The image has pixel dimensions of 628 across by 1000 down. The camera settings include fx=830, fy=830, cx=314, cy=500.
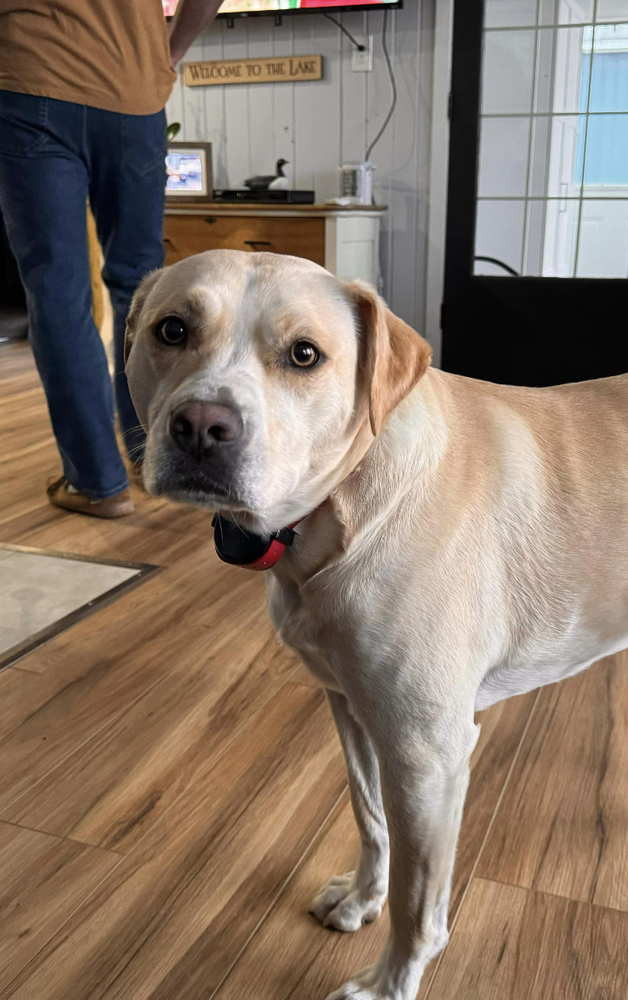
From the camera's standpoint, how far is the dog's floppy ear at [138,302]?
3.14ft

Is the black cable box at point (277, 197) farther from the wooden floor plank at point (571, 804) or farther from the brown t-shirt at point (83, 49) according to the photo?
the wooden floor plank at point (571, 804)

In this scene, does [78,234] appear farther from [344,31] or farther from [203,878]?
[344,31]

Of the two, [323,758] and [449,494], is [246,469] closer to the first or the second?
[449,494]

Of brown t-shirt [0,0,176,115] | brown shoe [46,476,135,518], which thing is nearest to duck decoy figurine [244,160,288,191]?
brown t-shirt [0,0,176,115]

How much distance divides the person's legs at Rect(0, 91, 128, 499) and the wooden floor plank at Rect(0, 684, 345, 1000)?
1.12m

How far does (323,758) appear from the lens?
4.42ft

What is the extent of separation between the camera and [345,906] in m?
1.05

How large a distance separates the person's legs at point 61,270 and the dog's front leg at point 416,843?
5.31ft

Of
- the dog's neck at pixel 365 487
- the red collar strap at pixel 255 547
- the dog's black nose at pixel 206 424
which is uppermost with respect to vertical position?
the dog's black nose at pixel 206 424

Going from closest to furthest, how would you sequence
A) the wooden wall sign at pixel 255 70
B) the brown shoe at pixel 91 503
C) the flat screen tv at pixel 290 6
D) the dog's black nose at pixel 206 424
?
the dog's black nose at pixel 206 424 < the brown shoe at pixel 91 503 < the flat screen tv at pixel 290 6 < the wooden wall sign at pixel 255 70

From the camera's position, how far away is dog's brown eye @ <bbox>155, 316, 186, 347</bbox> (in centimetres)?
85

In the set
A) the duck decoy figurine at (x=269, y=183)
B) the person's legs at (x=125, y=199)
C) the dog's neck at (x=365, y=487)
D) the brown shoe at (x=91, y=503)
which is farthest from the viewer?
the duck decoy figurine at (x=269, y=183)

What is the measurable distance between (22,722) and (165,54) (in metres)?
1.70

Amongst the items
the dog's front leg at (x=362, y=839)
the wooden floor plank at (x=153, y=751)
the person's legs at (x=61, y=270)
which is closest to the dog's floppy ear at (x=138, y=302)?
the dog's front leg at (x=362, y=839)
